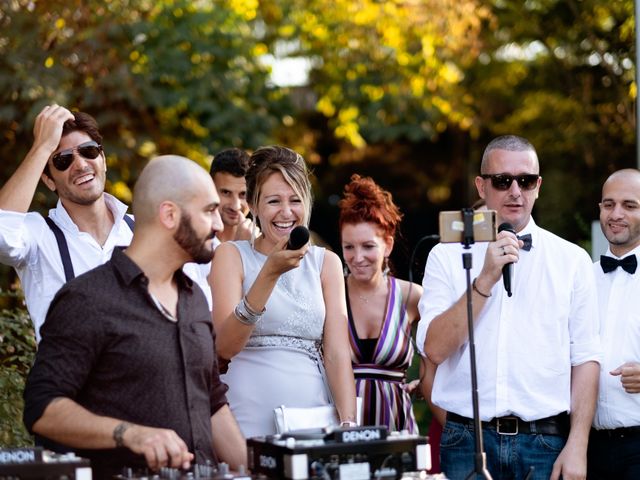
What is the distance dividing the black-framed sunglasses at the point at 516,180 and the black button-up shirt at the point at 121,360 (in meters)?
1.53

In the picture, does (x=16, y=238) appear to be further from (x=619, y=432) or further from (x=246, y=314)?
(x=619, y=432)

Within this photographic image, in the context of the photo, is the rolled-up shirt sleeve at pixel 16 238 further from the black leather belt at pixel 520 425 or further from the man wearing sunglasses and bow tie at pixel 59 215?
the black leather belt at pixel 520 425

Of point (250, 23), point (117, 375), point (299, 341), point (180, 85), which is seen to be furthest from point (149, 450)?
point (250, 23)

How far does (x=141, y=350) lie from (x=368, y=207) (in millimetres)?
2080

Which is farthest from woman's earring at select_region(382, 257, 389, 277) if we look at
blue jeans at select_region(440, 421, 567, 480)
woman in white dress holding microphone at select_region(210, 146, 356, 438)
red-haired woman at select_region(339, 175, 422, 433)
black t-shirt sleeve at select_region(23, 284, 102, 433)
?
black t-shirt sleeve at select_region(23, 284, 102, 433)

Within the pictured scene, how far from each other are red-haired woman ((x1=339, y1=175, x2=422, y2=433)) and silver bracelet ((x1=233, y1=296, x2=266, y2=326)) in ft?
3.45

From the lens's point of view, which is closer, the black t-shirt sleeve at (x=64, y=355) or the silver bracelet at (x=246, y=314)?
the black t-shirt sleeve at (x=64, y=355)

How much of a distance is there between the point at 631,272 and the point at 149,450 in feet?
8.31

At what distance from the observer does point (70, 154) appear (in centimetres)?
454

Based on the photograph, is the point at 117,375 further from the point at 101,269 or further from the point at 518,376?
the point at 518,376

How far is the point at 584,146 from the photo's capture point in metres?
14.4

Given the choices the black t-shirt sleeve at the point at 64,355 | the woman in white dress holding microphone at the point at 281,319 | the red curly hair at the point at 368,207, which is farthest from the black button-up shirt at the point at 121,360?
the red curly hair at the point at 368,207

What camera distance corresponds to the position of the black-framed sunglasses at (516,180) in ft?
14.6

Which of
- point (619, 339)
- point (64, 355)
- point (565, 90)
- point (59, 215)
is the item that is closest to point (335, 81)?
point (565, 90)
